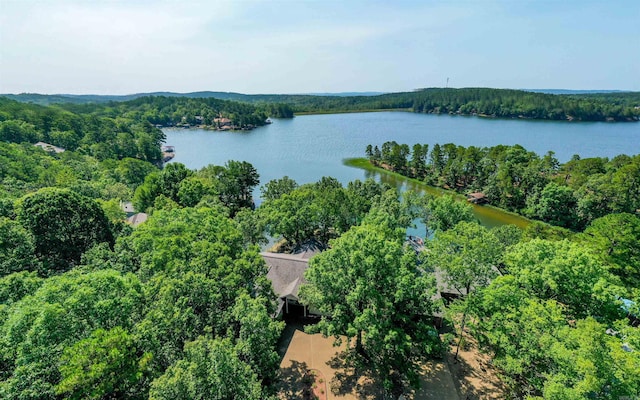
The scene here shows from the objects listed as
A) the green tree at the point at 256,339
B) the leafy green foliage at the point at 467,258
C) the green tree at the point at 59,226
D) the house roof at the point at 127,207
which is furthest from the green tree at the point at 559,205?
the house roof at the point at 127,207

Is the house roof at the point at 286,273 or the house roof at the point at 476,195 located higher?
the house roof at the point at 286,273

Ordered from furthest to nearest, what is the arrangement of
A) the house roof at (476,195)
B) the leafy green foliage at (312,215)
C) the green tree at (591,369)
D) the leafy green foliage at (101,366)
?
the house roof at (476,195)
the leafy green foliage at (312,215)
the green tree at (591,369)
the leafy green foliage at (101,366)

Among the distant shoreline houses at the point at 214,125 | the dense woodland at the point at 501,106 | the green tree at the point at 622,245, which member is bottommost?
the green tree at the point at 622,245

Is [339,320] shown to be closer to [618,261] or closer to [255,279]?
[255,279]

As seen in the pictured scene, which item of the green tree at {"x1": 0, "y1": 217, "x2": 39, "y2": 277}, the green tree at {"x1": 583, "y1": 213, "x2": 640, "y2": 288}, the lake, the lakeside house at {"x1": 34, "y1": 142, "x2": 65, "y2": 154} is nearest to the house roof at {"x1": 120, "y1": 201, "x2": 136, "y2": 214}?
the lake

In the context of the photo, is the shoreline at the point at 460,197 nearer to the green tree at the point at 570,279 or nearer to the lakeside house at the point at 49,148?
the green tree at the point at 570,279

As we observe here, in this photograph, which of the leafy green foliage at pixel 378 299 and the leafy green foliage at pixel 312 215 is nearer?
the leafy green foliage at pixel 378 299
